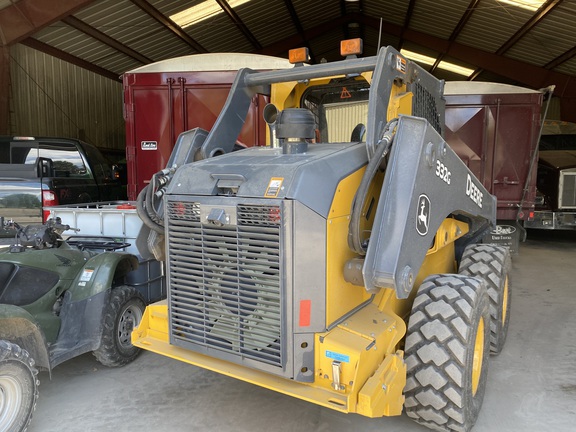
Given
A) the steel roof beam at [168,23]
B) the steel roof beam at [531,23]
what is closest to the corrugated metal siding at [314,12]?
the steel roof beam at [168,23]

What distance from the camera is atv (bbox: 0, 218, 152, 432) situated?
3012 mm

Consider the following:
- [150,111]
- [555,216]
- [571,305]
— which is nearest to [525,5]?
[555,216]

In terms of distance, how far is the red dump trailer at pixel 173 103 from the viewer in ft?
21.6

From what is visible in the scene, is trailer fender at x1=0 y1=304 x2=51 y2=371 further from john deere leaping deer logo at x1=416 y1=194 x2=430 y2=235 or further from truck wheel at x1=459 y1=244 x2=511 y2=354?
truck wheel at x1=459 y1=244 x2=511 y2=354

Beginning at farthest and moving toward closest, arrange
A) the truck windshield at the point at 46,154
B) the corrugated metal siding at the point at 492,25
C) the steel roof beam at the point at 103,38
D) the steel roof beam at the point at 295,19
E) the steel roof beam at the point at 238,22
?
the steel roof beam at the point at 295,19 < the steel roof beam at the point at 238,22 < the corrugated metal siding at the point at 492,25 < the steel roof beam at the point at 103,38 < the truck windshield at the point at 46,154

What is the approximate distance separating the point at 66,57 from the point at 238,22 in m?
5.67

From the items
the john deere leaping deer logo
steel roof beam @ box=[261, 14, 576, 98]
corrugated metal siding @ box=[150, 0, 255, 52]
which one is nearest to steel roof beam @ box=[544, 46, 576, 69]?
steel roof beam @ box=[261, 14, 576, 98]

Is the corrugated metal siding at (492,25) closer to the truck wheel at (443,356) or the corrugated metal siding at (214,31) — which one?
the corrugated metal siding at (214,31)

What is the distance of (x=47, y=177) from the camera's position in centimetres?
655

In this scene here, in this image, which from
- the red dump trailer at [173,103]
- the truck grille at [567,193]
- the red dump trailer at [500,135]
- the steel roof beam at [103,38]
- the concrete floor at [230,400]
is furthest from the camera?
the steel roof beam at [103,38]

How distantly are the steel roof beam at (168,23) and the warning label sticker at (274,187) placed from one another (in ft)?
37.8

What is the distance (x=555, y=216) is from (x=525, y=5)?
6.69m

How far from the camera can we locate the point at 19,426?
2.72 metres

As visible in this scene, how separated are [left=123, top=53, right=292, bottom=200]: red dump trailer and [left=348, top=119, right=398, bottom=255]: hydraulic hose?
416 cm
